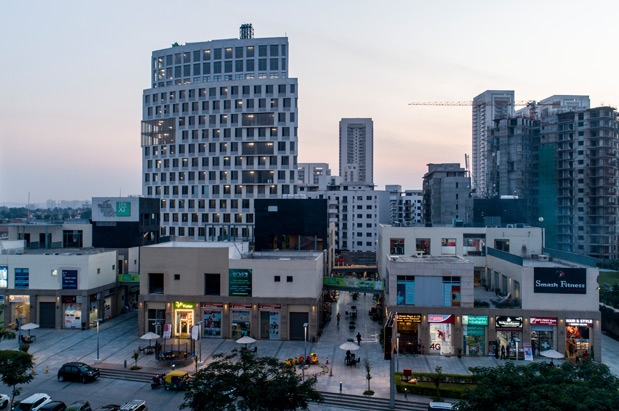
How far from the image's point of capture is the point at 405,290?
125 ft

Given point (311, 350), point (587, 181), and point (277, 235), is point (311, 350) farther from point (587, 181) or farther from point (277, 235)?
point (587, 181)

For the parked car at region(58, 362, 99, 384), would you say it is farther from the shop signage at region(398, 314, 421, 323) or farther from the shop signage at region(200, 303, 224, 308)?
the shop signage at region(398, 314, 421, 323)

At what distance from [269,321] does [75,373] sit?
16474mm

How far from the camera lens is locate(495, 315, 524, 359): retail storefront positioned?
36.4 m

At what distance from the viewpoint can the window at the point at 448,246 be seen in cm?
5291

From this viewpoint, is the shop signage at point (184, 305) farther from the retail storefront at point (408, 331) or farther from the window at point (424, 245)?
the window at point (424, 245)

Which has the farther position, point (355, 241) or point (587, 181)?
point (355, 241)

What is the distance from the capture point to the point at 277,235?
54.9m

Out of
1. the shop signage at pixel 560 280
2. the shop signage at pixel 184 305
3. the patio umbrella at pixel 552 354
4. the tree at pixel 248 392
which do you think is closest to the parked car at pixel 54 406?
the tree at pixel 248 392

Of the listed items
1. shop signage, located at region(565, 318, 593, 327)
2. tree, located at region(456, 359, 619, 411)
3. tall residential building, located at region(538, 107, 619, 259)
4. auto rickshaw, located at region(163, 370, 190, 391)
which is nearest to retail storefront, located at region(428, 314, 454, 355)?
shop signage, located at region(565, 318, 593, 327)

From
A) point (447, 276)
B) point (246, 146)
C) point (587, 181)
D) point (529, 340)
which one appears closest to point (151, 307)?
point (447, 276)

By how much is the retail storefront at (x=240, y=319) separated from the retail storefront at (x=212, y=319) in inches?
53.0

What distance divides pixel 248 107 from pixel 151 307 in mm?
49220

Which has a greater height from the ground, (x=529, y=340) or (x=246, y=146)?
(x=246, y=146)
